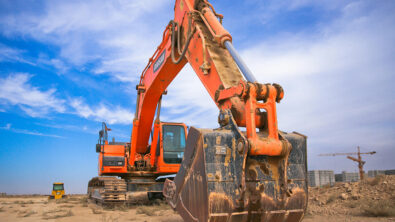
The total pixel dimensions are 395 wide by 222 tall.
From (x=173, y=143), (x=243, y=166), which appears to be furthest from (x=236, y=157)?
(x=173, y=143)

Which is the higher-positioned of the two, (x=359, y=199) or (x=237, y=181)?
(x=237, y=181)

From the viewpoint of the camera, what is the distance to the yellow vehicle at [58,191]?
18.0 meters

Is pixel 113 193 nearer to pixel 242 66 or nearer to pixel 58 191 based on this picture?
pixel 242 66

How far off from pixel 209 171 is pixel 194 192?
14.8 inches

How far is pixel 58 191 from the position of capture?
18.2 m

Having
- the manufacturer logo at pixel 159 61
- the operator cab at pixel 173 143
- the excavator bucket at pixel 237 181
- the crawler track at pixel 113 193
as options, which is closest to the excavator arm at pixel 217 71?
the manufacturer logo at pixel 159 61

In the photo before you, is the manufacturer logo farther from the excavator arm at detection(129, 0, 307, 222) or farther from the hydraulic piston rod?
the excavator arm at detection(129, 0, 307, 222)

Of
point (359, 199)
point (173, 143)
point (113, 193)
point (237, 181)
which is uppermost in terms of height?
point (173, 143)

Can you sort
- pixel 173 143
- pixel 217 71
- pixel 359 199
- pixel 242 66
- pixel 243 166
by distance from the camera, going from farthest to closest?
pixel 173 143 < pixel 359 199 < pixel 217 71 < pixel 242 66 < pixel 243 166

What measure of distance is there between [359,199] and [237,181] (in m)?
6.47

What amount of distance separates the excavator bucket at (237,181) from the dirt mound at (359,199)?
439 cm

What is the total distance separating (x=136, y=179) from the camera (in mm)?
10078

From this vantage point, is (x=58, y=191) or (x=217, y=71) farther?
(x=58, y=191)

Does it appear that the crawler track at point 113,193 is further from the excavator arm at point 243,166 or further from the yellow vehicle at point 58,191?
the yellow vehicle at point 58,191
